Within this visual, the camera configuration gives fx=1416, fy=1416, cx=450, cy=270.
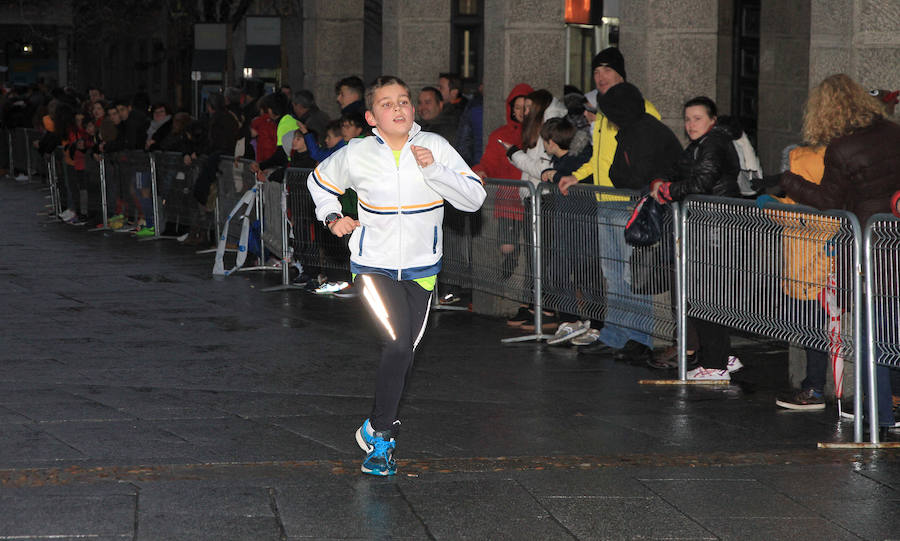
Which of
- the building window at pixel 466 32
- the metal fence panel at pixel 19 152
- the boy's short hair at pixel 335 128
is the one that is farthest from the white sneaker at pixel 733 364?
the metal fence panel at pixel 19 152

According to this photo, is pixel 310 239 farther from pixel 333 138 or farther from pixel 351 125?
pixel 351 125

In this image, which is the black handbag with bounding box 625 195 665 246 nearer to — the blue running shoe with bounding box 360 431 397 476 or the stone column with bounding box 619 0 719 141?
the stone column with bounding box 619 0 719 141

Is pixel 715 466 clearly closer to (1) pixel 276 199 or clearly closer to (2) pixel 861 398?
(2) pixel 861 398

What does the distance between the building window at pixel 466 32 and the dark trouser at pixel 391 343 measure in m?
15.4

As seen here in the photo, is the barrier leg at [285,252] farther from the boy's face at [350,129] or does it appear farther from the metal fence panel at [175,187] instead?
the metal fence panel at [175,187]

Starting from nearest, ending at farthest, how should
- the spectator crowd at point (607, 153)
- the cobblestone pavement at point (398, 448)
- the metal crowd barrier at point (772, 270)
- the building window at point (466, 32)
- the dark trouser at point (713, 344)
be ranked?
the cobblestone pavement at point (398, 448) → the metal crowd barrier at point (772, 270) → the spectator crowd at point (607, 153) → the dark trouser at point (713, 344) → the building window at point (466, 32)

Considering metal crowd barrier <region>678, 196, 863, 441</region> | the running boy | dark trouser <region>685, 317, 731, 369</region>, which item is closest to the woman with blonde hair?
metal crowd barrier <region>678, 196, 863, 441</region>

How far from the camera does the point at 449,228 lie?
11773mm

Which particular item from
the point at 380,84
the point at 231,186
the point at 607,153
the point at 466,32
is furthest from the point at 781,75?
the point at 380,84

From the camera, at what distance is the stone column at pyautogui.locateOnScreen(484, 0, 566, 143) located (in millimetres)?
12703

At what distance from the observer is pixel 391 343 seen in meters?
6.64

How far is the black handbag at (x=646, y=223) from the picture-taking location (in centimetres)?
902

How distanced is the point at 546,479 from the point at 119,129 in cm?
1450

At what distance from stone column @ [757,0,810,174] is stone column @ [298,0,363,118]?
19.4ft
